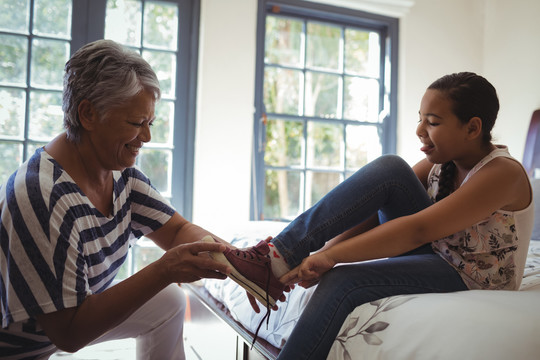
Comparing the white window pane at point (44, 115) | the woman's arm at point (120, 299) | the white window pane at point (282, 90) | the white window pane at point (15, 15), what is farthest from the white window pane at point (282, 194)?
the woman's arm at point (120, 299)

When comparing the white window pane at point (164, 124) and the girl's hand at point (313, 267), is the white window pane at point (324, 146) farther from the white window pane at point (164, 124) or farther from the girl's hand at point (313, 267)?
the girl's hand at point (313, 267)

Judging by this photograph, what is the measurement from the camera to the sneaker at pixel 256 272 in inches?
52.2

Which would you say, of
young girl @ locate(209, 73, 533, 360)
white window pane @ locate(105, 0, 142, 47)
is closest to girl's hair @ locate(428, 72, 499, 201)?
young girl @ locate(209, 73, 533, 360)

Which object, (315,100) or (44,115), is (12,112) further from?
(315,100)

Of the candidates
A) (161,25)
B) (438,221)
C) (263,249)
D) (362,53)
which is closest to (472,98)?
(438,221)

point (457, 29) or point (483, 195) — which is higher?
point (457, 29)

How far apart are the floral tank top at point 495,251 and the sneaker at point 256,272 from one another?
1.72 feet

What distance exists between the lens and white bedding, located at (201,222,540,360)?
89cm

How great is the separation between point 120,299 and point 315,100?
281 centimetres

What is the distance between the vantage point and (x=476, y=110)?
1454mm

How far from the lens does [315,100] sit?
371 centimetres

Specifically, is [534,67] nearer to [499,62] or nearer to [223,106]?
[499,62]

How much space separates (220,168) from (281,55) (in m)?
1.02

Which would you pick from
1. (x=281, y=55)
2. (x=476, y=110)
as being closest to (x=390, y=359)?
(x=476, y=110)
